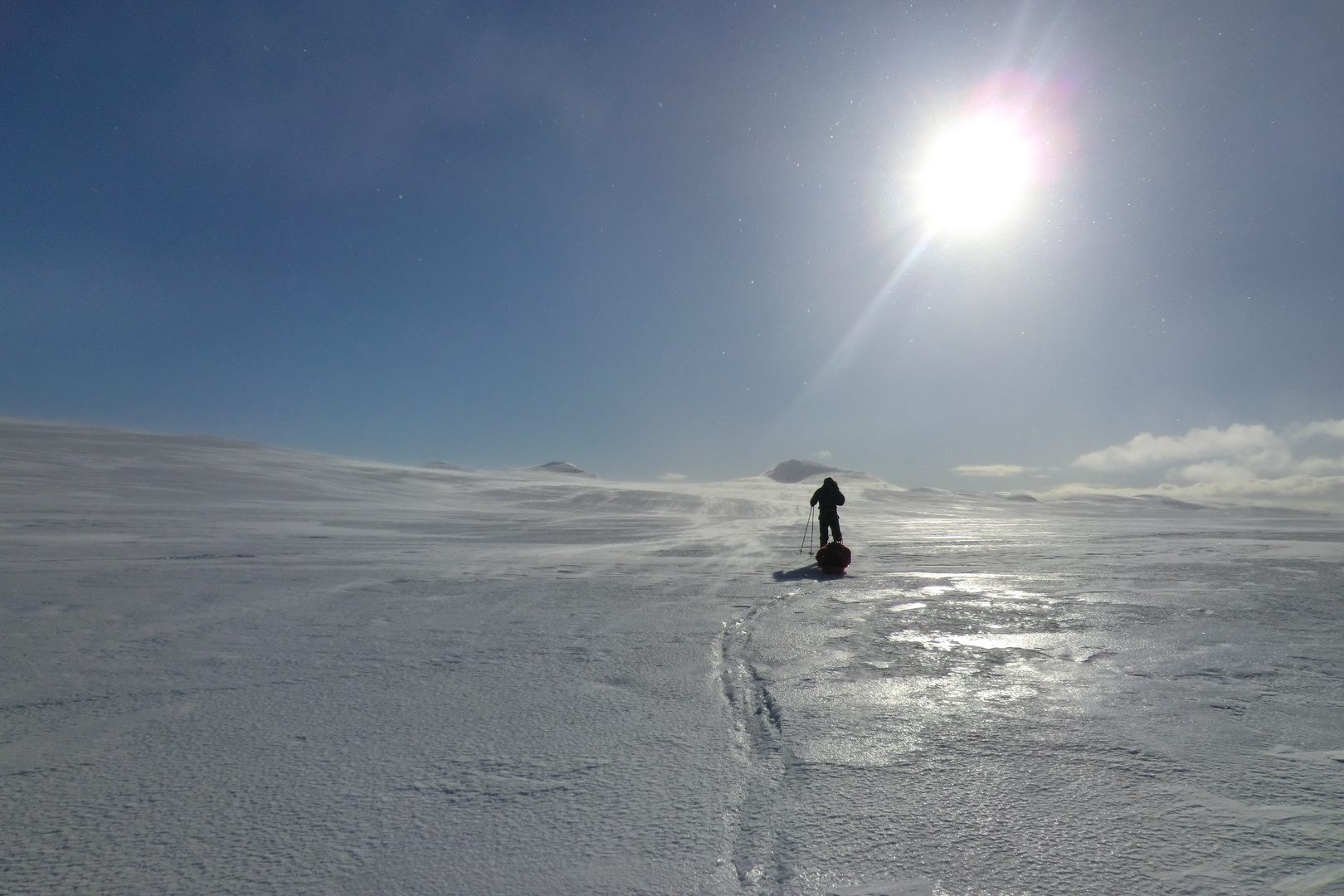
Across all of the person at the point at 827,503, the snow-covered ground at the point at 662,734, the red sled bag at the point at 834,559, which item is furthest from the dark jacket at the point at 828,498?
the snow-covered ground at the point at 662,734

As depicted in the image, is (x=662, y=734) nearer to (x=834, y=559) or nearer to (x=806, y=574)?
(x=806, y=574)

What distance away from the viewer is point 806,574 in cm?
1020

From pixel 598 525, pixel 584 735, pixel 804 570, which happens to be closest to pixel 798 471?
pixel 598 525

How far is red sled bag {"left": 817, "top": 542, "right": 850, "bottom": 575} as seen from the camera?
1028 centimetres

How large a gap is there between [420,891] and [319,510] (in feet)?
74.5

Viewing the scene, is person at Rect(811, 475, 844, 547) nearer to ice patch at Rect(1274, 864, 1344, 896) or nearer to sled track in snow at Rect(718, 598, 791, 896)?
sled track in snow at Rect(718, 598, 791, 896)

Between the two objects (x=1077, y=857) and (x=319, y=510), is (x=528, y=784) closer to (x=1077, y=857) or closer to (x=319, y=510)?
(x=1077, y=857)

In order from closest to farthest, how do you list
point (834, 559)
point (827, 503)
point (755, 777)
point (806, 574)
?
point (755, 777)
point (806, 574)
point (834, 559)
point (827, 503)

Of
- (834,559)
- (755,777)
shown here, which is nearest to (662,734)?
(755,777)

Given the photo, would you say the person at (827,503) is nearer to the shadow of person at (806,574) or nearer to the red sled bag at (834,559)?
the shadow of person at (806,574)

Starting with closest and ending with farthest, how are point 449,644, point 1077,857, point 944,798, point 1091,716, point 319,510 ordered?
point 1077,857 → point 944,798 → point 1091,716 → point 449,644 → point 319,510

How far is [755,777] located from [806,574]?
7.41 m

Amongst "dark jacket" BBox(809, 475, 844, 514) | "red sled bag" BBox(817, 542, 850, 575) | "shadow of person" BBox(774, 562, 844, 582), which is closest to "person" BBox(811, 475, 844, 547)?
"dark jacket" BBox(809, 475, 844, 514)

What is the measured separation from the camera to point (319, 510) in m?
22.0
